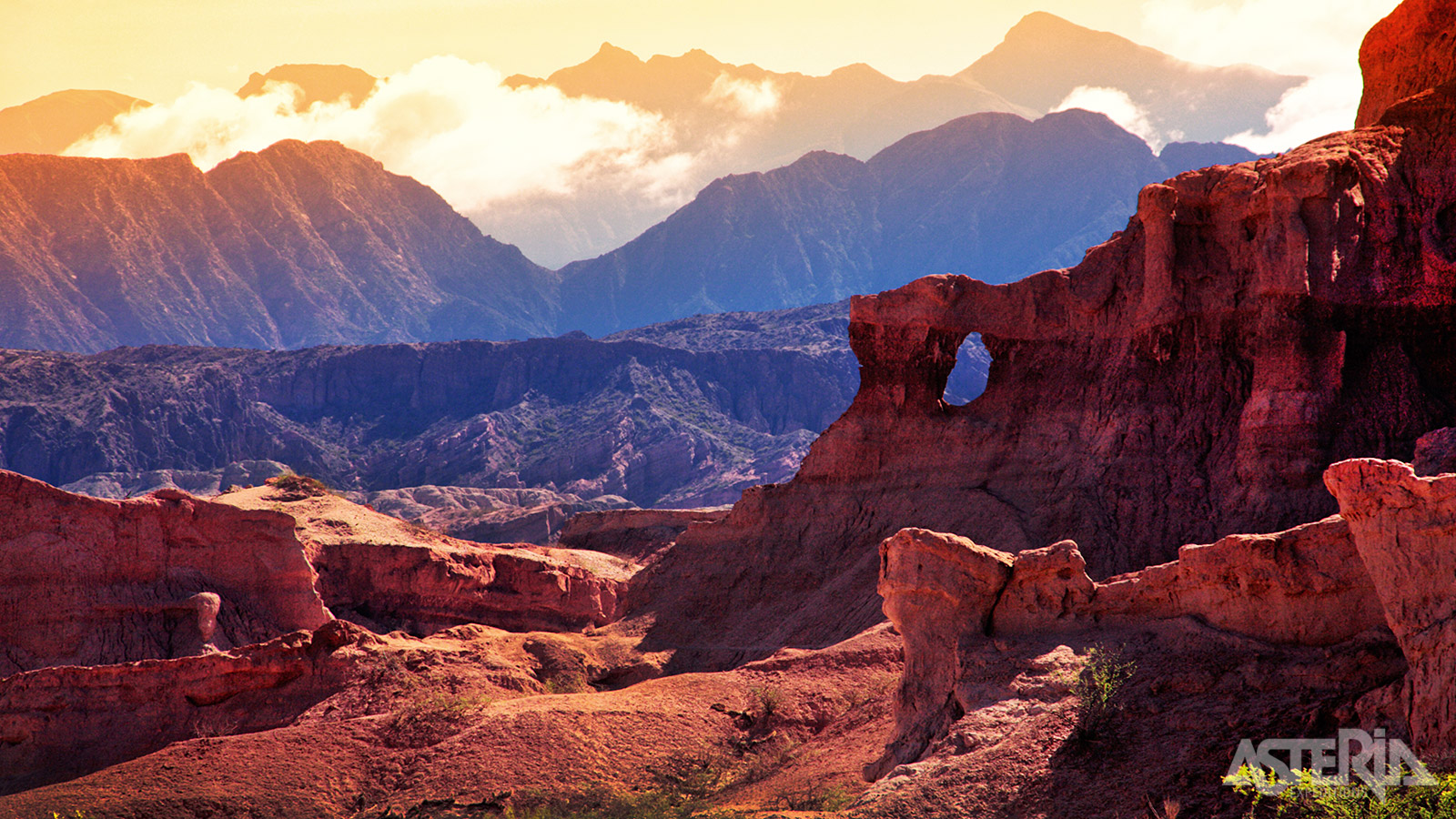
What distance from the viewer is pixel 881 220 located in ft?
621

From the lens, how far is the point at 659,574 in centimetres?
3331

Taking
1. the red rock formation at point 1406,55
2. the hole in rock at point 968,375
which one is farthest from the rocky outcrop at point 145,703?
the hole in rock at point 968,375

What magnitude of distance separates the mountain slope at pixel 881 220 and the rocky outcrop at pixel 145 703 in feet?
506

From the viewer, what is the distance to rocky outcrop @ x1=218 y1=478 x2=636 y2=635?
42312mm

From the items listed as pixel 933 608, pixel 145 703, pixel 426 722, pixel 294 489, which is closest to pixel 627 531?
pixel 294 489

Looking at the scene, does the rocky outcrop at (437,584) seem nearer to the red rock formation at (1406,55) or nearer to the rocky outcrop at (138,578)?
the rocky outcrop at (138,578)

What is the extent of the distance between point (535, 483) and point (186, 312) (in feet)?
177

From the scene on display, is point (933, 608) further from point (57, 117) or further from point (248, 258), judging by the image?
point (57, 117)

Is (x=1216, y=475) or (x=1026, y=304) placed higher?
(x=1026, y=304)

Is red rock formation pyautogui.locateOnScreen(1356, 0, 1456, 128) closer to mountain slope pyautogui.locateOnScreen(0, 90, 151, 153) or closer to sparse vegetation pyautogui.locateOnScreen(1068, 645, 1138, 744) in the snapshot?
sparse vegetation pyautogui.locateOnScreen(1068, 645, 1138, 744)

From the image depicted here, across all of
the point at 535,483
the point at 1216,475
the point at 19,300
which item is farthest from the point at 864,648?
the point at 19,300

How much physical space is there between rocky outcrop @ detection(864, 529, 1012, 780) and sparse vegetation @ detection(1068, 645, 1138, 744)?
1.83m

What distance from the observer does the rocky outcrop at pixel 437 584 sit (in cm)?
4231

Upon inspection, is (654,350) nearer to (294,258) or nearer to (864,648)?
(294,258)
